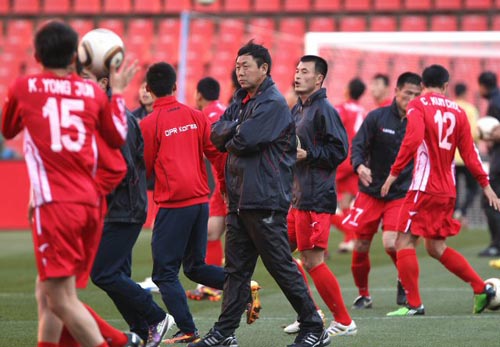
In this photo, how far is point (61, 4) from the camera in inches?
1044

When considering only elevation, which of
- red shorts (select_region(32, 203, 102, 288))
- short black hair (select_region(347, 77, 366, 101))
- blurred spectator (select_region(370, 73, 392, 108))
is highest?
blurred spectator (select_region(370, 73, 392, 108))

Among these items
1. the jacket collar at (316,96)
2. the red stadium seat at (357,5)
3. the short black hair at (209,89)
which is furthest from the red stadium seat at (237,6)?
the jacket collar at (316,96)

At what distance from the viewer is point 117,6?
2617cm

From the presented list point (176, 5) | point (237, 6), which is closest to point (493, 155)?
point (237, 6)

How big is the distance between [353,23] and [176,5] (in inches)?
179

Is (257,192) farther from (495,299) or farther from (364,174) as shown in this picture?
(495,299)

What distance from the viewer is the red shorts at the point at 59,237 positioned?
5.59 metres

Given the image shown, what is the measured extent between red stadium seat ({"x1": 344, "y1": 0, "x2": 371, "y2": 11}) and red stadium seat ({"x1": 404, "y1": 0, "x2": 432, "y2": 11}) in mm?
920

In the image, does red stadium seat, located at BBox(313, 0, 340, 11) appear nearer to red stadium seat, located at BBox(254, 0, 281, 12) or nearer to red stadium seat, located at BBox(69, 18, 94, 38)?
red stadium seat, located at BBox(254, 0, 281, 12)

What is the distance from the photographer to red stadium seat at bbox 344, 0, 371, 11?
24514mm

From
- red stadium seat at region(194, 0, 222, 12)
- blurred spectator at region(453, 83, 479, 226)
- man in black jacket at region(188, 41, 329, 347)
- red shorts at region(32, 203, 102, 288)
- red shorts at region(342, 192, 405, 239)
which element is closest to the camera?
red shorts at region(32, 203, 102, 288)

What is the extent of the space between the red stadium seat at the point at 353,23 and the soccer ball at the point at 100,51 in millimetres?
18584

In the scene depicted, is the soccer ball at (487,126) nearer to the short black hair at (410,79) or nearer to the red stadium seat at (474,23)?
the short black hair at (410,79)

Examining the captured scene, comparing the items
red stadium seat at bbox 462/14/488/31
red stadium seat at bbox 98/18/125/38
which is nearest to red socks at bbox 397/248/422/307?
red stadium seat at bbox 462/14/488/31
